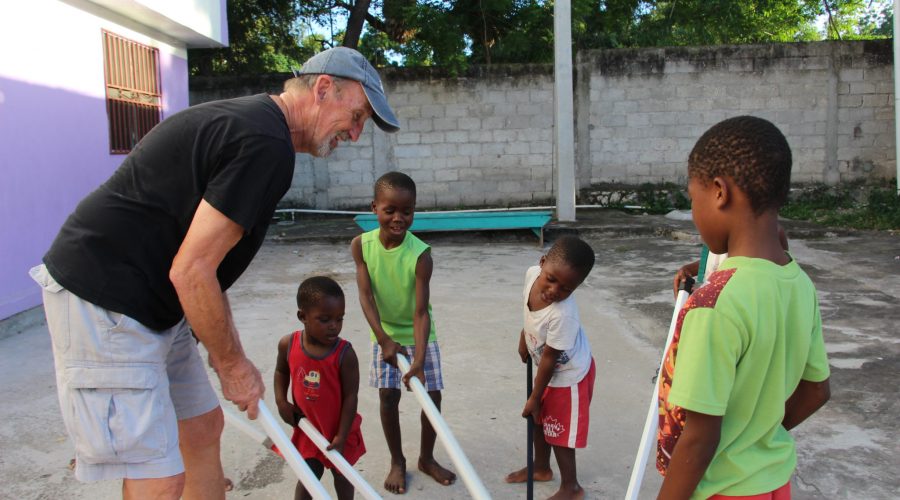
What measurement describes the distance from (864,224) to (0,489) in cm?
1001

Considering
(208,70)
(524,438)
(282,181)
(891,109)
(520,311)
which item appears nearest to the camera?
(282,181)

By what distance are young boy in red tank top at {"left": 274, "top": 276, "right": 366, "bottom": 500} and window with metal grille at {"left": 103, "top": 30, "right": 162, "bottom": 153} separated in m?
5.58

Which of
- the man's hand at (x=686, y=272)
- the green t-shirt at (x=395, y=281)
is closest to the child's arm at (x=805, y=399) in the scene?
the man's hand at (x=686, y=272)

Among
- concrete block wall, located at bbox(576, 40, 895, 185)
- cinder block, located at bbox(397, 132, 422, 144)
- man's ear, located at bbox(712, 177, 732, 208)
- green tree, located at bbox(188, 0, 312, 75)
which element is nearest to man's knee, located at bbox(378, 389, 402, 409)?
A: man's ear, located at bbox(712, 177, 732, 208)

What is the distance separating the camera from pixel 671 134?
11711 mm

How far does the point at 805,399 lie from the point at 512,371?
2.77 metres

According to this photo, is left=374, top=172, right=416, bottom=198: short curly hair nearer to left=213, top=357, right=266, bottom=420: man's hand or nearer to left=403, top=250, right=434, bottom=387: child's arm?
left=403, top=250, right=434, bottom=387: child's arm

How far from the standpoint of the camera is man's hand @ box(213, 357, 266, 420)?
6.37 feet

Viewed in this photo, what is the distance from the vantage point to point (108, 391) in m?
1.82

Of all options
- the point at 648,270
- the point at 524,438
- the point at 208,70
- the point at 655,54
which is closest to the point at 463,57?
the point at 655,54

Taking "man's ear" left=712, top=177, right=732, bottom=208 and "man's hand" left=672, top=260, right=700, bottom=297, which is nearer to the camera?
"man's ear" left=712, top=177, right=732, bottom=208

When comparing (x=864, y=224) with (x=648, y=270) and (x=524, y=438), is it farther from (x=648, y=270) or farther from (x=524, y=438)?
(x=524, y=438)

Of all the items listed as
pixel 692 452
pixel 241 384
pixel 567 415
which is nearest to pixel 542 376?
pixel 567 415

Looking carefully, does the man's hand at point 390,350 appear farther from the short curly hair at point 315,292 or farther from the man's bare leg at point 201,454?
the man's bare leg at point 201,454
